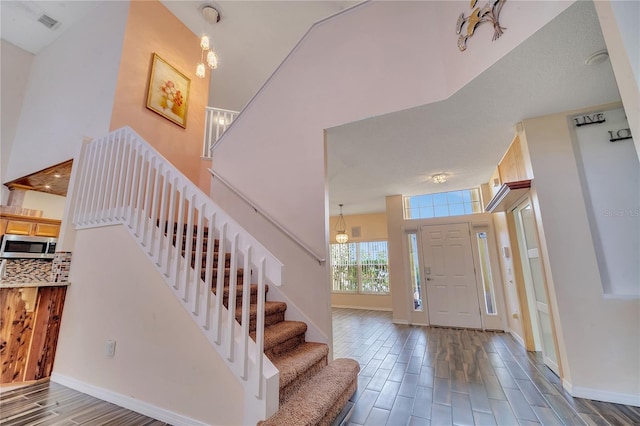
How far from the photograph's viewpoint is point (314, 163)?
2984 mm

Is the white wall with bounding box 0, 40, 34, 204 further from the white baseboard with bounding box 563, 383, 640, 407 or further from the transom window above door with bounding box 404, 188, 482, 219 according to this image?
the white baseboard with bounding box 563, 383, 640, 407

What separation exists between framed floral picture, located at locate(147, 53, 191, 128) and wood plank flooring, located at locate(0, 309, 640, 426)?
3713mm

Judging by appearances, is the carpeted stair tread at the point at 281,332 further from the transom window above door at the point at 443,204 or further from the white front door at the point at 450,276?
the transom window above door at the point at 443,204

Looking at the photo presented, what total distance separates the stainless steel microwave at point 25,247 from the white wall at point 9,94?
72 cm

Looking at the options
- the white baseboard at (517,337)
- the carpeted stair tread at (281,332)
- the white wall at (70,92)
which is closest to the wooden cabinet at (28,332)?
the white wall at (70,92)

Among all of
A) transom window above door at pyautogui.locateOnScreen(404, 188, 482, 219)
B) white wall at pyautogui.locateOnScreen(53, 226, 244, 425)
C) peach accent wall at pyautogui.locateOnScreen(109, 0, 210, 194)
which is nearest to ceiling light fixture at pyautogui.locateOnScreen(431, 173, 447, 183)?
transom window above door at pyautogui.locateOnScreen(404, 188, 482, 219)

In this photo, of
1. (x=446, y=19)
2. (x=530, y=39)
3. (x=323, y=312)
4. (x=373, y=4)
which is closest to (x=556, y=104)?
(x=530, y=39)

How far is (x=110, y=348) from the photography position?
2260mm

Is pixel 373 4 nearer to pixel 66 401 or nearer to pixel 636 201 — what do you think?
pixel 636 201

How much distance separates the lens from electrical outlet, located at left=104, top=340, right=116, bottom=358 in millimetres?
2246

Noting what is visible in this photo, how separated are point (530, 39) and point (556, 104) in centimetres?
111

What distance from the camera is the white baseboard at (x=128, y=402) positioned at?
1.84 m

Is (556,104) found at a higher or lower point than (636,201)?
higher

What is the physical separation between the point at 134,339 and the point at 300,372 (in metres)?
1.42
